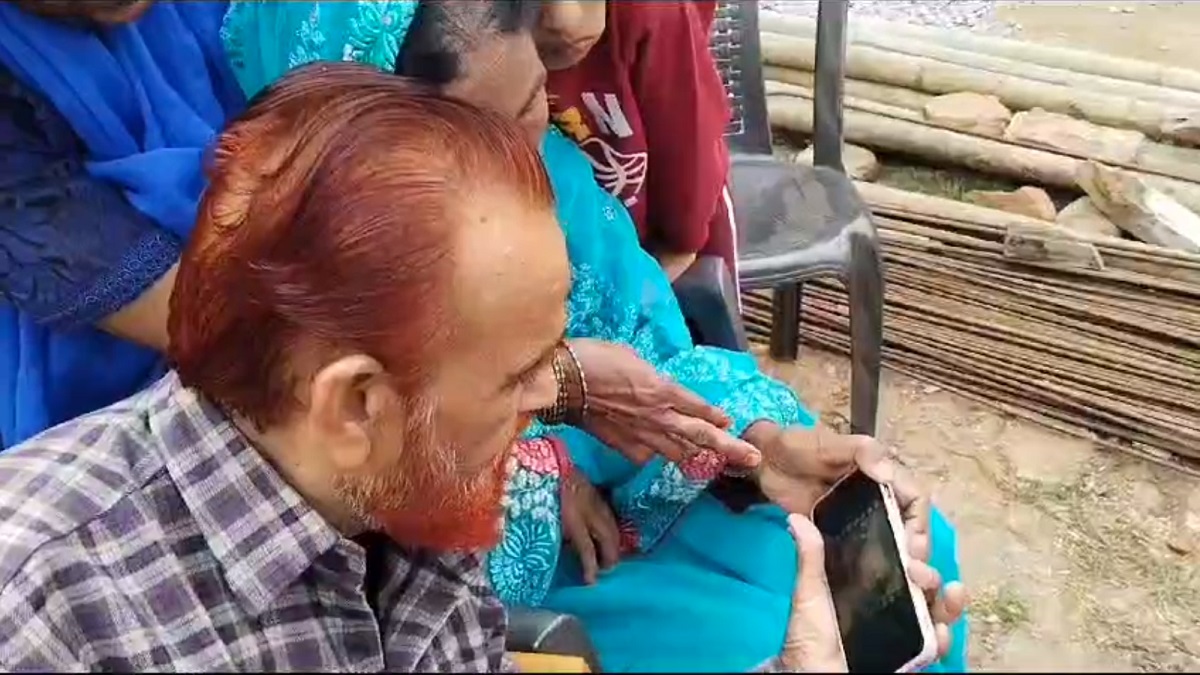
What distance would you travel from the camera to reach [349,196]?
0.85 meters

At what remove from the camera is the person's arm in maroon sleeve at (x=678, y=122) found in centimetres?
153

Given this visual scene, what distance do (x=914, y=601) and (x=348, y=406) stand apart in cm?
34

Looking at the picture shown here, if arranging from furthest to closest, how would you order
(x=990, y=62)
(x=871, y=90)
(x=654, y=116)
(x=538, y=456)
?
(x=871, y=90) → (x=990, y=62) → (x=654, y=116) → (x=538, y=456)

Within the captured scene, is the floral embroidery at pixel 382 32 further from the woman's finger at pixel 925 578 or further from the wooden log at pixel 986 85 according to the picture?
the wooden log at pixel 986 85

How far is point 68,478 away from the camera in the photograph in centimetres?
93

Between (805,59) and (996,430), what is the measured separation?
22.3 inches

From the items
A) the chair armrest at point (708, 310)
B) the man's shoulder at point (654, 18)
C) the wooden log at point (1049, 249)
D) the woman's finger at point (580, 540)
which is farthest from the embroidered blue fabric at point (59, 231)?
the wooden log at point (1049, 249)

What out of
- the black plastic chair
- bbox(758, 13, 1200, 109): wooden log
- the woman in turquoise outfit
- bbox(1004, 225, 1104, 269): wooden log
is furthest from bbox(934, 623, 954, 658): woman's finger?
bbox(1004, 225, 1104, 269): wooden log

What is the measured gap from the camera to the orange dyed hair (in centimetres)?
Result: 85

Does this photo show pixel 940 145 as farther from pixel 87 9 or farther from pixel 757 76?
pixel 87 9

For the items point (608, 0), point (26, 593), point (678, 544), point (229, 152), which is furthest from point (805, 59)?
point (26, 593)

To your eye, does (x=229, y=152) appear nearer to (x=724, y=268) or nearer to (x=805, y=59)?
(x=724, y=268)

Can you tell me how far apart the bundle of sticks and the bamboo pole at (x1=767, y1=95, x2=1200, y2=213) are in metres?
0.07

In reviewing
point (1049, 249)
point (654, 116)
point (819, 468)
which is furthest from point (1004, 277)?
point (819, 468)
